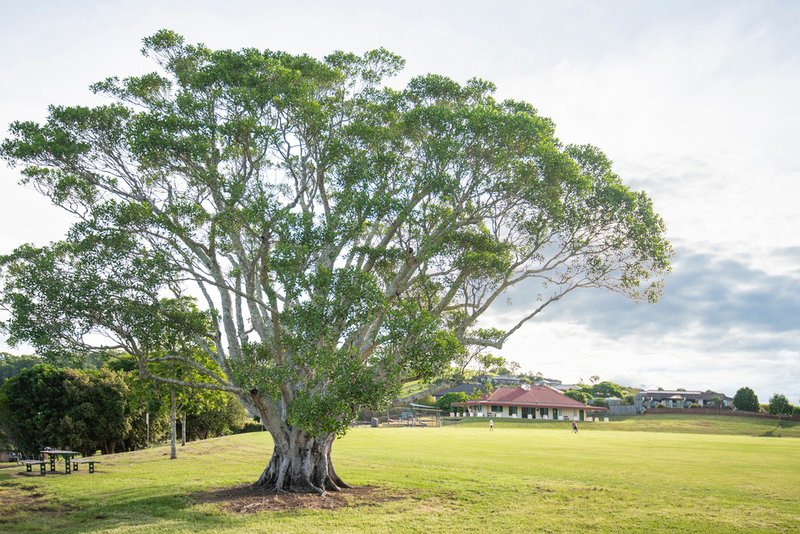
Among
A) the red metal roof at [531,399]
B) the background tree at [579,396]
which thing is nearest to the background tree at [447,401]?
the red metal roof at [531,399]

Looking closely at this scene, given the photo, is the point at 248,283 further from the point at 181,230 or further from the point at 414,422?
the point at 414,422

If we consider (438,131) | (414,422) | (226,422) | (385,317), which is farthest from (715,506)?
(414,422)

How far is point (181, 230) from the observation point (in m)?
23.0

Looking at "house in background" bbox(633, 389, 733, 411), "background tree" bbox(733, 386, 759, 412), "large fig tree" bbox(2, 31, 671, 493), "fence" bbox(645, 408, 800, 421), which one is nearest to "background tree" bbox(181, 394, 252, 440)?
"large fig tree" bbox(2, 31, 671, 493)

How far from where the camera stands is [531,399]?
113000 mm

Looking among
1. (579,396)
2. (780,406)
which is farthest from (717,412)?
(579,396)

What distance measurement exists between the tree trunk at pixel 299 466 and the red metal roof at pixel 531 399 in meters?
84.6

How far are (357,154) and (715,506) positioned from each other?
17.8 meters

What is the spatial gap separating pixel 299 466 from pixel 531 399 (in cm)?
9359

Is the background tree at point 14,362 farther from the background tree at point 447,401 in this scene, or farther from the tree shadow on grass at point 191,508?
the tree shadow on grass at point 191,508

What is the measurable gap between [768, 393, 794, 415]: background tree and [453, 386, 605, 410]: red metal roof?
26656 millimetres

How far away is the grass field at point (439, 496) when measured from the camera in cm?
1955

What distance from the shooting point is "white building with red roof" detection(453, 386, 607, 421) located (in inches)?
4400

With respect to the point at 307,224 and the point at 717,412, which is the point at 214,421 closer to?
the point at 307,224
